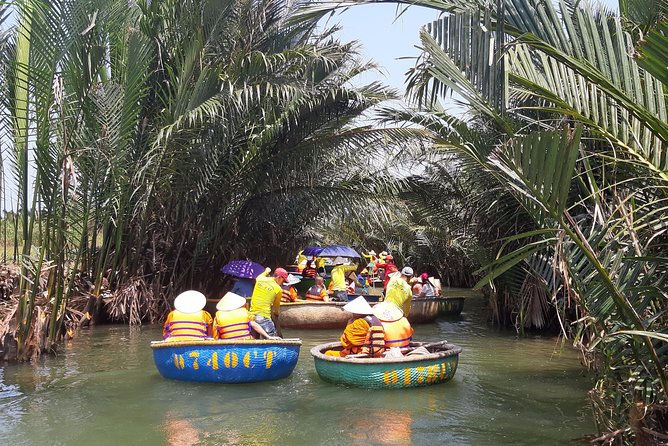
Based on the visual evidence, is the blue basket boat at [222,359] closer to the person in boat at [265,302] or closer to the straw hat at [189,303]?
the straw hat at [189,303]

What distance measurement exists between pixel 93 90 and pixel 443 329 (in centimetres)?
996

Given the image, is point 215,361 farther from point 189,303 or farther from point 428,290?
point 428,290

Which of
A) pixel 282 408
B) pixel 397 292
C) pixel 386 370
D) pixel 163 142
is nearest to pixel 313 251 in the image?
pixel 163 142

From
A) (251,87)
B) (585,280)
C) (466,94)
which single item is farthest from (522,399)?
(251,87)

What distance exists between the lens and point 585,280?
5762 mm

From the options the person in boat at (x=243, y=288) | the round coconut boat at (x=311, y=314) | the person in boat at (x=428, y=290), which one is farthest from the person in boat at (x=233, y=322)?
the person in boat at (x=428, y=290)

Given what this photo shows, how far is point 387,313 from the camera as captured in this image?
9.73 metres

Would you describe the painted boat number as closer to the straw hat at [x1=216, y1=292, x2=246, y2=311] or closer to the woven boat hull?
the straw hat at [x1=216, y1=292, x2=246, y2=311]

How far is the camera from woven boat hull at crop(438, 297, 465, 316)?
18484 millimetres

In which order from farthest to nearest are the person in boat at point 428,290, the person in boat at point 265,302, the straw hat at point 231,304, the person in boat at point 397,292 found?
the person in boat at point 428,290 < the person in boat at point 397,292 < the person in boat at point 265,302 < the straw hat at point 231,304

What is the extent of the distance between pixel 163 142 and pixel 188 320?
503 centimetres

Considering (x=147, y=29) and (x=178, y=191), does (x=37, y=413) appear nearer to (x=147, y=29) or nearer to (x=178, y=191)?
(x=178, y=191)

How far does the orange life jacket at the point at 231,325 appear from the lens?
9.80 metres

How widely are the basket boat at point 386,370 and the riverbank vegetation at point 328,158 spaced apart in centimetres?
145
